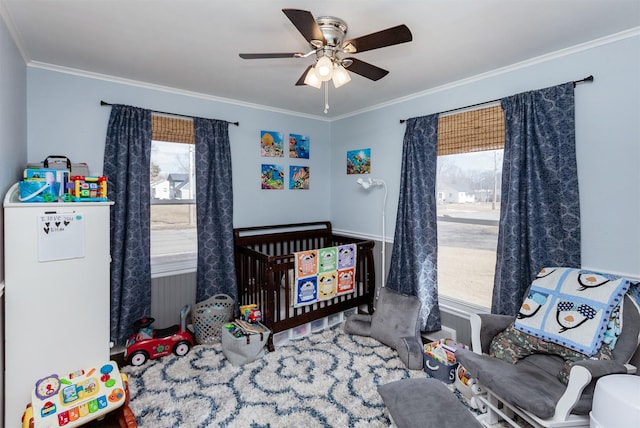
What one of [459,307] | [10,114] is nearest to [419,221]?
[459,307]

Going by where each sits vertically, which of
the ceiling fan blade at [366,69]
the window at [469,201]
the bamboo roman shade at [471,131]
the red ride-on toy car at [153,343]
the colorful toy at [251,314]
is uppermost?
the ceiling fan blade at [366,69]

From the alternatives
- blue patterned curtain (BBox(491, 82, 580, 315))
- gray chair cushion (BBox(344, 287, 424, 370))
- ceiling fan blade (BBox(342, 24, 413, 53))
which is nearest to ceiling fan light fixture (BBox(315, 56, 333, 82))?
ceiling fan blade (BBox(342, 24, 413, 53))

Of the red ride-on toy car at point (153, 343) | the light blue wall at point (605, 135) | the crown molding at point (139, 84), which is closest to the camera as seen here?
the light blue wall at point (605, 135)

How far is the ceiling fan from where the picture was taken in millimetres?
1443

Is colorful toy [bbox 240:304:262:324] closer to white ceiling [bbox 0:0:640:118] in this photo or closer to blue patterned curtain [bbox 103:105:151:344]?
blue patterned curtain [bbox 103:105:151:344]

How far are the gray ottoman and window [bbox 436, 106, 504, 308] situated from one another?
1.19 meters

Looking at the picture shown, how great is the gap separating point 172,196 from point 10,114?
1.31 meters

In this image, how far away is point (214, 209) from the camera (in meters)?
3.14

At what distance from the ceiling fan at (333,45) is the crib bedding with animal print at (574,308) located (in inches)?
68.5

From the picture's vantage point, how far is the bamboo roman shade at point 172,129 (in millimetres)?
2848

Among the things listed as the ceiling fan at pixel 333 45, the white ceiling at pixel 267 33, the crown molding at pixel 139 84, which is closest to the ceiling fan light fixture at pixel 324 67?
the ceiling fan at pixel 333 45

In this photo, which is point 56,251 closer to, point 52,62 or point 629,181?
point 52,62

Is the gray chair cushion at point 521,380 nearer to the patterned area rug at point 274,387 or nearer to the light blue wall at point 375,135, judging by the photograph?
the patterned area rug at point 274,387

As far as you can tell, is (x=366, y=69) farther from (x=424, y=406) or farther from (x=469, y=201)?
(x=424, y=406)
